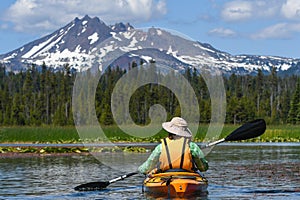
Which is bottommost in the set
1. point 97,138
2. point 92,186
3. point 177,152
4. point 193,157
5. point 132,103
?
point 92,186

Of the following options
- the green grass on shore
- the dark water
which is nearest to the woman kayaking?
the dark water

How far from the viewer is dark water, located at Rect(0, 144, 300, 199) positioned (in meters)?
19.8

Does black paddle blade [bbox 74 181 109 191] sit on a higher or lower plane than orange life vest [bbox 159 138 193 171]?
lower

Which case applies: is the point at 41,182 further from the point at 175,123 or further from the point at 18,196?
the point at 175,123

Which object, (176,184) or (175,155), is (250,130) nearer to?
(175,155)

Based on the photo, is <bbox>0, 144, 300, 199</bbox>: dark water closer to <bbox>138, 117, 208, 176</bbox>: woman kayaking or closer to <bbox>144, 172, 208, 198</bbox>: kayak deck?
<bbox>144, 172, 208, 198</bbox>: kayak deck

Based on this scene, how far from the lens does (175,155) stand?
18109mm

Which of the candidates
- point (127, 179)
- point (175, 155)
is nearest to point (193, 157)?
point (175, 155)

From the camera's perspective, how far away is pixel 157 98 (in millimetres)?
109750

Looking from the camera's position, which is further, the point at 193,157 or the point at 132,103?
the point at 132,103

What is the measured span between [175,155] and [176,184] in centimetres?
68

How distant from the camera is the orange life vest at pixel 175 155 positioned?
18.0m

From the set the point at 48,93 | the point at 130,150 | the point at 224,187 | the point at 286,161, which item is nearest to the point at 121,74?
the point at 48,93

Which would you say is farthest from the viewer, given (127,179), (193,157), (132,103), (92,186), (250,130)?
(132,103)
